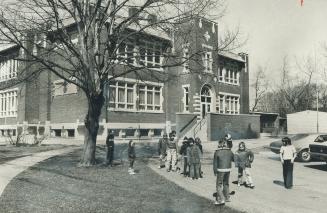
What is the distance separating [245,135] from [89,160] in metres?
22.2

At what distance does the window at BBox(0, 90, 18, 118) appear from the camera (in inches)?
1440

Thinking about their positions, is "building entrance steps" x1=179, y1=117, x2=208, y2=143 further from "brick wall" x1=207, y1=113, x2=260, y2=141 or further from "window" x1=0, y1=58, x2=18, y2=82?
"window" x1=0, y1=58, x2=18, y2=82

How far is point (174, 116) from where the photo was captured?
35625 mm

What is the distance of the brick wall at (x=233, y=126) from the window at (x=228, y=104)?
142 inches

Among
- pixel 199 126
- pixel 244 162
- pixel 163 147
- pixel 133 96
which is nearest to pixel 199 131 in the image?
pixel 199 126

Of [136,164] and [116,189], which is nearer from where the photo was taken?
[116,189]

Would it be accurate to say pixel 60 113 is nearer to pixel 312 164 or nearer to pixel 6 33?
pixel 6 33

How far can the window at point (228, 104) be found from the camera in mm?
39688

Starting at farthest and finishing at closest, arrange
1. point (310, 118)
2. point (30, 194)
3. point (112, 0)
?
point (310, 118) → point (112, 0) → point (30, 194)

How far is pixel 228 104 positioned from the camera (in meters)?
40.9

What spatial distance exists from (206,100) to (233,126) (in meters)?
4.39

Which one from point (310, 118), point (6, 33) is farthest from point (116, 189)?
point (310, 118)

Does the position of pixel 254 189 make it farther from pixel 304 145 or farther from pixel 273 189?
pixel 304 145

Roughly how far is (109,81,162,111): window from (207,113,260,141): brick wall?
5.49 m
